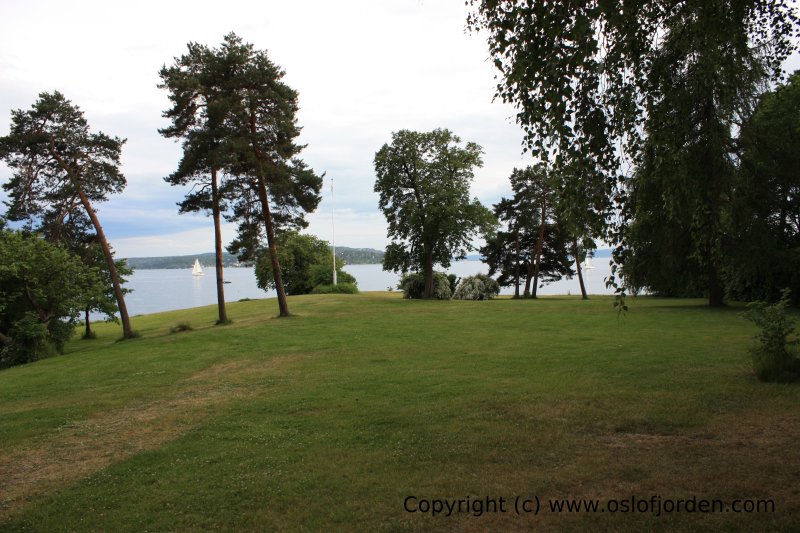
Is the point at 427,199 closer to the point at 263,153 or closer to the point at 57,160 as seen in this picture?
the point at 263,153

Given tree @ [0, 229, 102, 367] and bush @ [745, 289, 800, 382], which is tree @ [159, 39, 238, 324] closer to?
tree @ [0, 229, 102, 367]

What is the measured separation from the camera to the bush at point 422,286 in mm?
43344

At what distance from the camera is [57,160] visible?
2347 cm

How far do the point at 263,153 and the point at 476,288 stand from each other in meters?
23.8

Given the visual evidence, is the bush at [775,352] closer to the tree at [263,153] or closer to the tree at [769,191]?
Result: the tree at [769,191]

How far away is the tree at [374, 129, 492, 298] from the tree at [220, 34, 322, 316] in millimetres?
13519

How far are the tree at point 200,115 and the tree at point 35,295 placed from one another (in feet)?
20.9

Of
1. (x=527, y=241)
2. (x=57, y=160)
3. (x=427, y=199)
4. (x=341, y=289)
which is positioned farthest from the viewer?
(x=341, y=289)

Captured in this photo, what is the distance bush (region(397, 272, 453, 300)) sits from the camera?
142 ft

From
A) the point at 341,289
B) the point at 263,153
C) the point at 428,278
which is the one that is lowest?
the point at 341,289

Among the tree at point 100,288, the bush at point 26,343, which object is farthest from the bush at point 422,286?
the bush at point 26,343

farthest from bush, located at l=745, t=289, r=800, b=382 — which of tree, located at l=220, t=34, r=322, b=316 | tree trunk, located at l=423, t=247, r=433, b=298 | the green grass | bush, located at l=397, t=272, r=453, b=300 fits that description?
bush, located at l=397, t=272, r=453, b=300

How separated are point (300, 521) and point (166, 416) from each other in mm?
6071

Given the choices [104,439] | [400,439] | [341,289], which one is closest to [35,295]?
[104,439]
